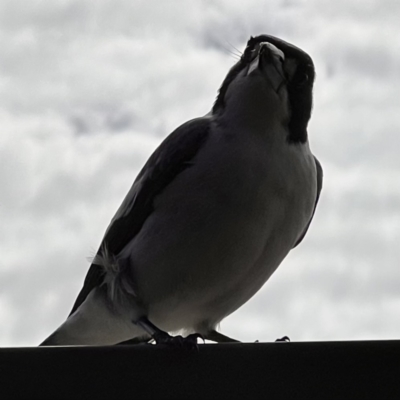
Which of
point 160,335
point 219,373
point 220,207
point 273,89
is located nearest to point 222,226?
point 220,207

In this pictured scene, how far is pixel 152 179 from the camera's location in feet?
9.09

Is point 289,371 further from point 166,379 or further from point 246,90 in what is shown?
point 246,90

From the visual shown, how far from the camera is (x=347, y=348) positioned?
1.63 metres

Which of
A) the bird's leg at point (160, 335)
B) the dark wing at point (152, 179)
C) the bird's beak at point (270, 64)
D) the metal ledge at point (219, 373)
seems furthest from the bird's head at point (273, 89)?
the metal ledge at point (219, 373)

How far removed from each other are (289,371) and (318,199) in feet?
4.76

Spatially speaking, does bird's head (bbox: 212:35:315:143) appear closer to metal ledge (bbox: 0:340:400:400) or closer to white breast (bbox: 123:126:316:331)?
white breast (bbox: 123:126:316:331)

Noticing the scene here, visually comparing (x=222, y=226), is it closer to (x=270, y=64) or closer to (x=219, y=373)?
(x=270, y=64)

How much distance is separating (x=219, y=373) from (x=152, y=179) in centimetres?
126

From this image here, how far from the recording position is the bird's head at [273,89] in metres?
2.61

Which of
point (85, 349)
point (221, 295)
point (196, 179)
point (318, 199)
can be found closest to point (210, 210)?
point (196, 179)

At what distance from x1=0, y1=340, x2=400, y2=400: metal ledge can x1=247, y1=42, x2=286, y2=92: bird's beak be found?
1.22 metres

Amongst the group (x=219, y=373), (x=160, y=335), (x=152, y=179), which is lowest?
(x=219, y=373)

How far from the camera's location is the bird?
2.46m

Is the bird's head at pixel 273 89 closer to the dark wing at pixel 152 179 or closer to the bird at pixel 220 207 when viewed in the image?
the bird at pixel 220 207
